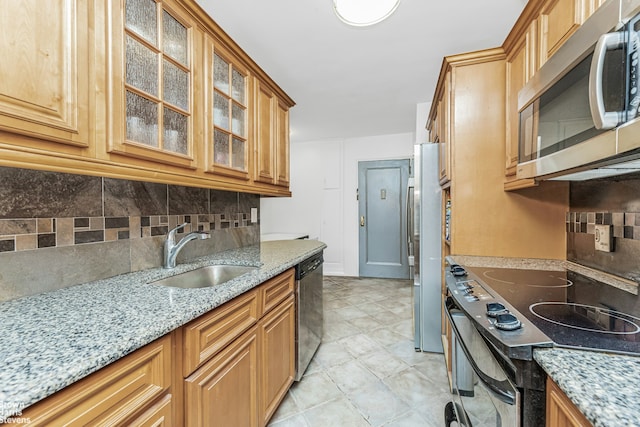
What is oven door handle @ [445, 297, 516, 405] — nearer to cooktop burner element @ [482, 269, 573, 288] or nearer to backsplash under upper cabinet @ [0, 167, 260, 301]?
cooktop burner element @ [482, 269, 573, 288]

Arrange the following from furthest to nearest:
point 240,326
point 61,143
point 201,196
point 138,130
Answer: point 201,196
point 240,326
point 138,130
point 61,143

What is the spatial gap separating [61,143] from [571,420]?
149 cm

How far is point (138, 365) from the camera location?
2.41 ft

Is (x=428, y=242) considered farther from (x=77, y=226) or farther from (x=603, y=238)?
(x=77, y=226)

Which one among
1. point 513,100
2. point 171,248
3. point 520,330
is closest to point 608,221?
point 513,100

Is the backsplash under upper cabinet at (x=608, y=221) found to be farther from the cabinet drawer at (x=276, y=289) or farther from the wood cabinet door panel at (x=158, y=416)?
the wood cabinet door panel at (x=158, y=416)

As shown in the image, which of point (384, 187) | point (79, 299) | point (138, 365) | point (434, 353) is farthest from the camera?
point (384, 187)

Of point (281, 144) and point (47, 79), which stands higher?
point (281, 144)

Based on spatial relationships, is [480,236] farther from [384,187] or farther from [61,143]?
[384,187]

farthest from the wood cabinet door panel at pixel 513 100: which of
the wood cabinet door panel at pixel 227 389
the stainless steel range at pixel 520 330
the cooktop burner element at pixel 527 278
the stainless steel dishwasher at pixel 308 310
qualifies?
the wood cabinet door panel at pixel 227 389

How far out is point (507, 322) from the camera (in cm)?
78

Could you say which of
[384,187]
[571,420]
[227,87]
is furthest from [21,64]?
[384,187]

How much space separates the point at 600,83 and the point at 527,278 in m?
0.92

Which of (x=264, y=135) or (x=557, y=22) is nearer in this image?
(x=557, y=22)
